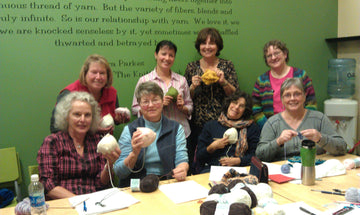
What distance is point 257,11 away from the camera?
3.98m

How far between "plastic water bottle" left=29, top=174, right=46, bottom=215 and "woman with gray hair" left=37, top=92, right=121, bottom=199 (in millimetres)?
470

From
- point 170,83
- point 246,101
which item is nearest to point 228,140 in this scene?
point 246,101

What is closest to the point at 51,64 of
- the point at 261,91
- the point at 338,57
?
the point at 261,91

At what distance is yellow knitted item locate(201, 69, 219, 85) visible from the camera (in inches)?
118

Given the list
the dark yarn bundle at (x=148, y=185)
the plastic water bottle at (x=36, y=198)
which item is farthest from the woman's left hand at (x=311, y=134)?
the plastic water bottle at (x=36, y=198)

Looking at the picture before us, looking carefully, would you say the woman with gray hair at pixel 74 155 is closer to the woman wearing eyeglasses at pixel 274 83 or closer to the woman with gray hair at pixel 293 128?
the woman with gray hair at pixel 293 128

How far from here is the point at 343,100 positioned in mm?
4234

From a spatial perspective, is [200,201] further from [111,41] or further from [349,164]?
[111,41]

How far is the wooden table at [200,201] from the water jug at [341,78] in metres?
2.86

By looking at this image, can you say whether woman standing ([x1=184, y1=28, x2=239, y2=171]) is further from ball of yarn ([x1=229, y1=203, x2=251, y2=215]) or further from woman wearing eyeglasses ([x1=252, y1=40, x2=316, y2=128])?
ball of yarn ([x1=229, y1=203, x2=251, y2=215])

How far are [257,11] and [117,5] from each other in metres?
1.84

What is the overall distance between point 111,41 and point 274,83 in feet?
5.85

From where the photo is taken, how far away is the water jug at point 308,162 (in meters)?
1.82

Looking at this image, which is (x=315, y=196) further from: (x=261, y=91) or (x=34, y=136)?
(x=34, y=136)
